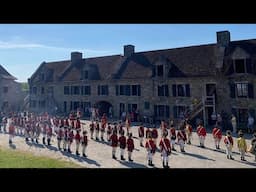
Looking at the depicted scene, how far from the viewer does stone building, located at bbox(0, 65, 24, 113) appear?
46812 mm

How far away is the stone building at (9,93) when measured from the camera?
4681 cm

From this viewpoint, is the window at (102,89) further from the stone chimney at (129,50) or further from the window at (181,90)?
the window at (181,90)

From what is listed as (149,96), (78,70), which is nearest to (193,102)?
(149,96)

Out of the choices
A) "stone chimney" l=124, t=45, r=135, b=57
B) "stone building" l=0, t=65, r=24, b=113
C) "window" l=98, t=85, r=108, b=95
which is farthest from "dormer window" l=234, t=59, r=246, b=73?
"stone building" l=0, t=65, r=24, b=113

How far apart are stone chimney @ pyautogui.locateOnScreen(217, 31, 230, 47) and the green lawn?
21.1 metres

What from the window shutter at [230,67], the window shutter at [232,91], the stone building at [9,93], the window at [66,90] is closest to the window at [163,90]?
the window shutter at [230,67]

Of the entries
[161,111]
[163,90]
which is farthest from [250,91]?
[161,111]

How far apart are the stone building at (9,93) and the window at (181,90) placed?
3106cm

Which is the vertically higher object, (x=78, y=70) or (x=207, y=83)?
(x=78, y=70)

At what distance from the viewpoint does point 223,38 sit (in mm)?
27422

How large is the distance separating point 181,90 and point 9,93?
34.5m
